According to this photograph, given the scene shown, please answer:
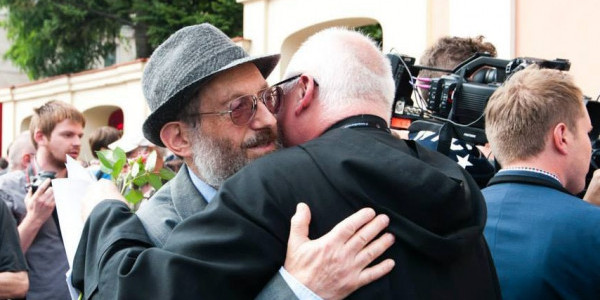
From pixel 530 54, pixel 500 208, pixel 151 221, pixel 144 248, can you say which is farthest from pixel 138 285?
pixel 530 54

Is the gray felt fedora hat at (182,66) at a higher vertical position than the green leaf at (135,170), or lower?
higher

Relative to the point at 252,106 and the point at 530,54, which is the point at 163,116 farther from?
the point at 530,54

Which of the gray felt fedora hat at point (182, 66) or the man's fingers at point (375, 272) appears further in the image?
the gray felt fedora hat at point (182, 66)

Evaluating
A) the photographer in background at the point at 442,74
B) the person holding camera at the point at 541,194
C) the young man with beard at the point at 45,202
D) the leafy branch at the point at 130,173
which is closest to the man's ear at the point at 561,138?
the person holding camera at the point at 541,194

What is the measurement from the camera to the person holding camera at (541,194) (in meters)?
2.32

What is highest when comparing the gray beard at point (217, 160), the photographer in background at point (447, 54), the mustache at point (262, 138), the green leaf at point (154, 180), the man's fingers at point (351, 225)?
the photographer in background at point (447, 54)

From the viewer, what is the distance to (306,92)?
1902 millimetres

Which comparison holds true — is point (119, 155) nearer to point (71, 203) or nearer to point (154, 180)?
point (154, 180)

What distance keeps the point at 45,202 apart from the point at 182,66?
2.40 metres

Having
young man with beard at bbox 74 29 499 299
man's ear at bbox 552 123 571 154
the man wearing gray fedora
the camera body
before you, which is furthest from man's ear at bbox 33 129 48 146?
man's ear at bbox 552 123 571 154

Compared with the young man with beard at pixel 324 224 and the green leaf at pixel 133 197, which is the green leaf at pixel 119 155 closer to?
the green leaf at pixel 133 197

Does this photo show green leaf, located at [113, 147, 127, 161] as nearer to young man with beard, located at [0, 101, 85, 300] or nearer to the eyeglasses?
the eyeglasses

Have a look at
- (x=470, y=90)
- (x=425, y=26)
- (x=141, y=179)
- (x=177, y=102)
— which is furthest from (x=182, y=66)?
(x=425, y=26)

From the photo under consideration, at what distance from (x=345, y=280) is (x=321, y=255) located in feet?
0.26
